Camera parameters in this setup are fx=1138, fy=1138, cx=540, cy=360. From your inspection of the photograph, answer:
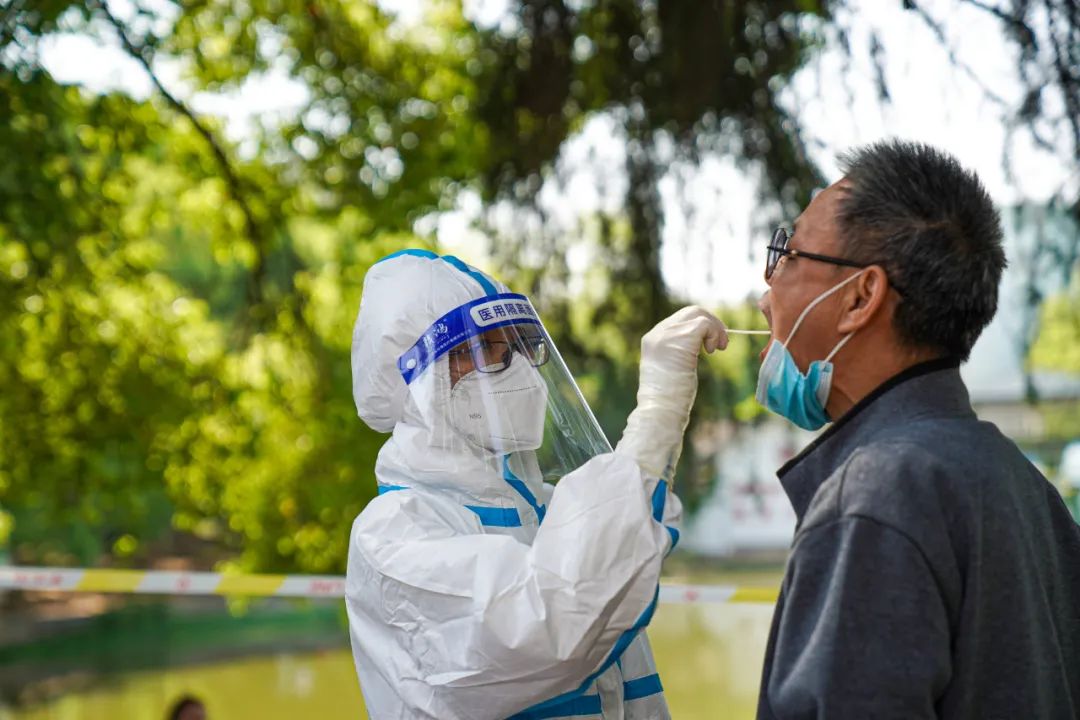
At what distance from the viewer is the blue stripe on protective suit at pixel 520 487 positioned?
2.08 m

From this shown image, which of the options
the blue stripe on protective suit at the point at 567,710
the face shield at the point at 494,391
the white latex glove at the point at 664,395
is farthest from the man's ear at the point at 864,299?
the blue stripe on protective suit at the point at 567,710

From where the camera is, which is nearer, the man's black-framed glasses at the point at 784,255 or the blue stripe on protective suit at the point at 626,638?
the man's black-framed glasses at the point at 784,255

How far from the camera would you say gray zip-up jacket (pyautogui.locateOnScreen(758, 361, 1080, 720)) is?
128 centimetres

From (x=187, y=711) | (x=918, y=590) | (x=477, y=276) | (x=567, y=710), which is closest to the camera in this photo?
(x=918, y=590)

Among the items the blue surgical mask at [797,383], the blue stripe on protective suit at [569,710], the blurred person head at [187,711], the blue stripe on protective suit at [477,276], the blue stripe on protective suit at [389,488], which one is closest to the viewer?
the blue surgical mask at [797,383]

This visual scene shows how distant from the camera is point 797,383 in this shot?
64.4 inches

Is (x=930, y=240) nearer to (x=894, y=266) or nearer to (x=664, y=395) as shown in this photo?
(x=894, y=266)

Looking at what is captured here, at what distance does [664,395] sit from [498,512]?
43cm

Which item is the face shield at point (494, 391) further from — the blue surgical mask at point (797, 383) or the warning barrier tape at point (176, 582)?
the warning barrier tape at point (176, 582)

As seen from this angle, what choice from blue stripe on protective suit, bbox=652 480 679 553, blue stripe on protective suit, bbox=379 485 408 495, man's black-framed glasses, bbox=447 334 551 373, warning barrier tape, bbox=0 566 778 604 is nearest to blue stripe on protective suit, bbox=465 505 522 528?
blue stripe on protective suit, bbox=379 485 408 495

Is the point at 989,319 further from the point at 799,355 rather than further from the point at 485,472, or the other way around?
the point at 485,472

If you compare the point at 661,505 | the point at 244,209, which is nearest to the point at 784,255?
the point at 661,505

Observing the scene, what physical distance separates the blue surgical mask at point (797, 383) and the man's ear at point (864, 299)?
0.5 inches

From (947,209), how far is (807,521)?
0.45 meters
